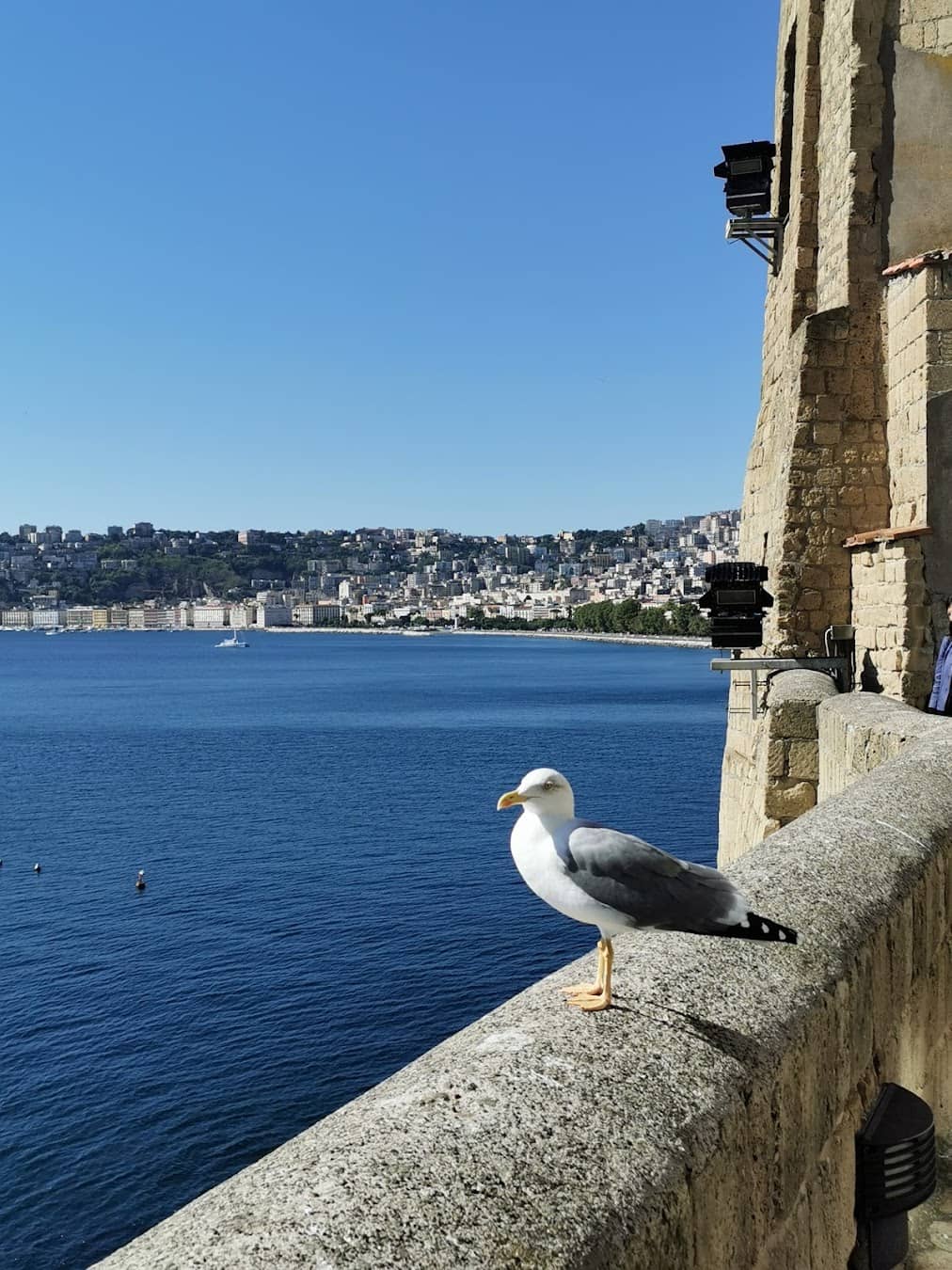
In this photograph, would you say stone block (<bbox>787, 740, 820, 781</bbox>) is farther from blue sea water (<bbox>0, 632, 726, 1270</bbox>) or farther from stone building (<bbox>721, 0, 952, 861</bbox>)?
blue sea water (<bbox>0, 632, 726, 1270</bbox>)

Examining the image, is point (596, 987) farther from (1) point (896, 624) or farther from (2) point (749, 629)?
(2) point (749, 629)

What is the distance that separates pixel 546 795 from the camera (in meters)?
2.45

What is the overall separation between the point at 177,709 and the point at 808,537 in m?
91.5

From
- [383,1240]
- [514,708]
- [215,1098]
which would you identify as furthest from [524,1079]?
[514,708]

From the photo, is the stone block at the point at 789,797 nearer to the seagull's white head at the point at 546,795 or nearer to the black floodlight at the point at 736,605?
the black floodlight at the point at 736,605

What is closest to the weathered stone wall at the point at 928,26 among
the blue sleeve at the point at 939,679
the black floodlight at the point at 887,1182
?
the blue sleeve at the point at 939,679

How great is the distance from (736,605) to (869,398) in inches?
81.2

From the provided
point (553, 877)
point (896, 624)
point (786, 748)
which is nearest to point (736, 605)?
point (786, 748)

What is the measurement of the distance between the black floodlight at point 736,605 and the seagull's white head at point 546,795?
8.60 meters

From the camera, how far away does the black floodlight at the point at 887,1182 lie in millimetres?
2912

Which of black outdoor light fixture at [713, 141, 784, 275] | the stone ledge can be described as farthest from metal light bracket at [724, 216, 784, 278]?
the stone ledge

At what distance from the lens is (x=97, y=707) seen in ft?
330

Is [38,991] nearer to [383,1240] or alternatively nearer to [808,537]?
[808,537]

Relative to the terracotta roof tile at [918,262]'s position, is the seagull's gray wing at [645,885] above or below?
below
